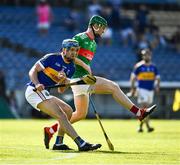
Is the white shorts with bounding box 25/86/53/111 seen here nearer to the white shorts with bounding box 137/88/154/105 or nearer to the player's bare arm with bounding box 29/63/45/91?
the player's bare arm with bounding box 29/63/45/91

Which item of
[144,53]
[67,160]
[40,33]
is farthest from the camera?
[40,33]

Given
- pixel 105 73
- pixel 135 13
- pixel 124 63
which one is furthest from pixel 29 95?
pixel 135 13

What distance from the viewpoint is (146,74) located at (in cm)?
2406

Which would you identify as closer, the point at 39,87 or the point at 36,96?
the point at 39,87

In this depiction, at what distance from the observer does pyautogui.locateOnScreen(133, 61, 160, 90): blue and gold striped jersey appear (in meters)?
23.8

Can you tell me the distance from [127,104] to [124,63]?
2128 centimetres

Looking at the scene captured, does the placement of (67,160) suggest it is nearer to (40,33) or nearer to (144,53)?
(144,53)

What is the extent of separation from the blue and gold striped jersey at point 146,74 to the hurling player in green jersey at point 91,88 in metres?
8.78

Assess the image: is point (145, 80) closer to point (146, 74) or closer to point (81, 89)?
point (146, 74)

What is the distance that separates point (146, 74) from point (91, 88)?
380 inches

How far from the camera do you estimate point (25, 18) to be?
1449 inches

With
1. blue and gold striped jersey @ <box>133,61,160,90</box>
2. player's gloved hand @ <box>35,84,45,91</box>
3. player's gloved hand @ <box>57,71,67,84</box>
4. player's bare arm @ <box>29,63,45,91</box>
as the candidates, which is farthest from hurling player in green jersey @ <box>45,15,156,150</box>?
blue and gold striped jersey @ <box>133,61,160,90</box>

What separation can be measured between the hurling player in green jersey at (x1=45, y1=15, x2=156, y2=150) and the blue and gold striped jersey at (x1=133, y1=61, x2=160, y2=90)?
878 centimetres

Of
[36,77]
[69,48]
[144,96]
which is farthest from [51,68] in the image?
[144,96]
